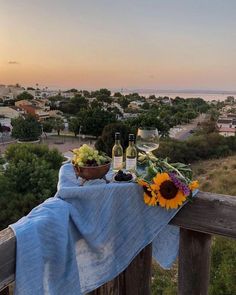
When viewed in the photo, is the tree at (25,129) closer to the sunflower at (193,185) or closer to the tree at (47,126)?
the tree at (47,126)

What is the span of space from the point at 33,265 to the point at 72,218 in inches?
8.2

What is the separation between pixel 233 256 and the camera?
3420mm

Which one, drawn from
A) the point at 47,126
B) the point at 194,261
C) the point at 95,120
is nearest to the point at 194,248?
the point at 194,261

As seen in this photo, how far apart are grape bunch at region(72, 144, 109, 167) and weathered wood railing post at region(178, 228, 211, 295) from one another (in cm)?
40

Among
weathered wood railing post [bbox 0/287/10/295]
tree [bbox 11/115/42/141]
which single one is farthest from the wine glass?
tree [bbox 11/115/42/141]

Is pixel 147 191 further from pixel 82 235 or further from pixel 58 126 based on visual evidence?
pixel 58 126

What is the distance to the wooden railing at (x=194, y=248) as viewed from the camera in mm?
1098

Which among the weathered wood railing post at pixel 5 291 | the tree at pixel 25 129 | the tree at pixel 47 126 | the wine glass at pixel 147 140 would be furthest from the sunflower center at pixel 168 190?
the tree at pixel 47 126

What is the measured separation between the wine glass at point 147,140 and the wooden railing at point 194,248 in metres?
0.40

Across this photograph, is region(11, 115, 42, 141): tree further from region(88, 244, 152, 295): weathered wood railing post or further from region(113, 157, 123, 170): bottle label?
region(88, 244, 152, 295): weathered wood railing post

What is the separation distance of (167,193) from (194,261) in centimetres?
28

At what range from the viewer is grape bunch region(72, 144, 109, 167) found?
4.13 feet

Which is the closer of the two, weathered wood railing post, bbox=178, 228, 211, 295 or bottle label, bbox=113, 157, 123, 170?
weathered wood railing post, bbox=178, 228, 211, 295

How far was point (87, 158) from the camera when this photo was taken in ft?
4.15
